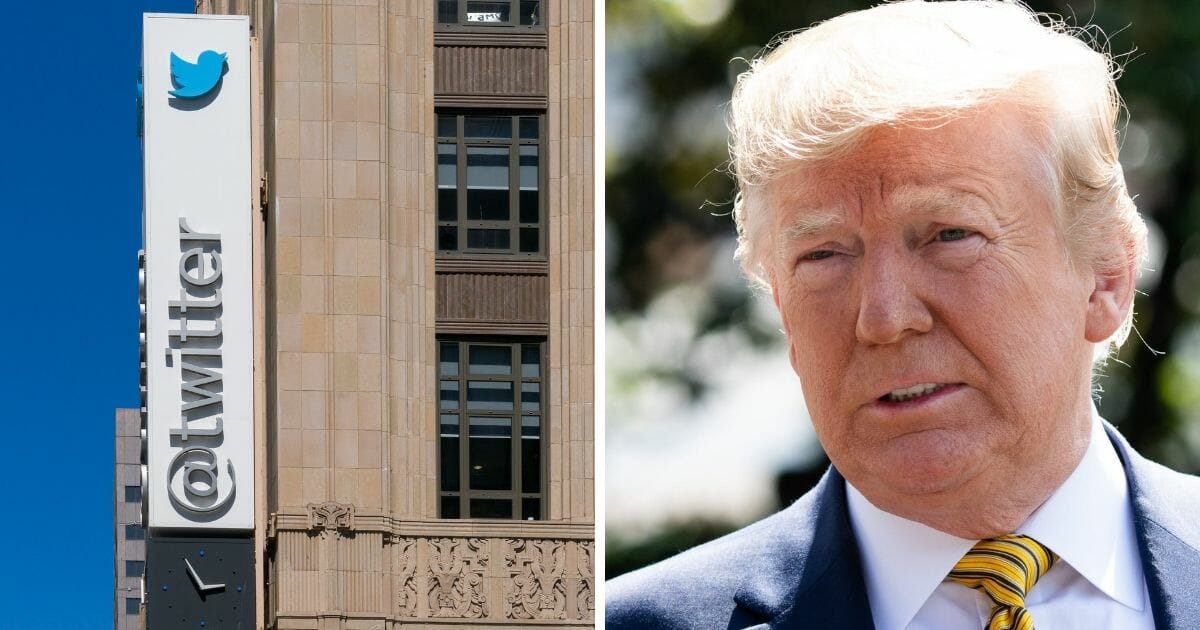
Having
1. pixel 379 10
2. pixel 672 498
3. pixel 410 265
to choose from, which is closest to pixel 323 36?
pixel 379 10

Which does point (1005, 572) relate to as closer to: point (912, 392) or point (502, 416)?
point (912, 392)

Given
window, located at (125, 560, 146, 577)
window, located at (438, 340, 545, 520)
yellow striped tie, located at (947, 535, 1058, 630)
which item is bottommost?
window, located at (125, 560, 146, 577)

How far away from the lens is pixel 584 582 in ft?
86.4

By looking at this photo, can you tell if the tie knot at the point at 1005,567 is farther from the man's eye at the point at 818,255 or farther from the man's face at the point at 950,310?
the man's eye at the point at 818,255

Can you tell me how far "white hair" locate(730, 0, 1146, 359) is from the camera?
593 cm

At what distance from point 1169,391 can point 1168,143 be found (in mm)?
882

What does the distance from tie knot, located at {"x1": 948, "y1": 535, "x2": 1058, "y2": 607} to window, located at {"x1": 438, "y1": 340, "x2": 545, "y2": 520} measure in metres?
20.9

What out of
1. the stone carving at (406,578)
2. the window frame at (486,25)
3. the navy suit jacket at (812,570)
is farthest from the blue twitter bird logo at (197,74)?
the navy suit jacket at (812,570)

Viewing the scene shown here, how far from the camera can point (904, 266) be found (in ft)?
19.9

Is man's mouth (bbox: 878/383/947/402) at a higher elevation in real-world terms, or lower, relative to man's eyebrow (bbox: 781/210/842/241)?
lower

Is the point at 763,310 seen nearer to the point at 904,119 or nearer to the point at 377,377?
the point at 904,119

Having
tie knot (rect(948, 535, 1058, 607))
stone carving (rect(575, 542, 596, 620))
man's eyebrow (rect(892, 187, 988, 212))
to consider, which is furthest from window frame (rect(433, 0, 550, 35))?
tie knot (rect(948, 535, 1058, 607))

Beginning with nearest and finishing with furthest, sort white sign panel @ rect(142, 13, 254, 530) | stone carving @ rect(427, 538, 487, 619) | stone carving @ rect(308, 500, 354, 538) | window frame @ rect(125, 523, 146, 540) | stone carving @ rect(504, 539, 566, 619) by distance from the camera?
1. stone carving @ rect(308, 500, 354, 538)
2. stone carving @ rect(427, 538, 487, 619)
3. stone carving @ rect(504, 539, 566, 619)
4. white sign panel @ rect(142, 13, 254, 530)
5. window frame @ rect(125, 523, 146, 540)

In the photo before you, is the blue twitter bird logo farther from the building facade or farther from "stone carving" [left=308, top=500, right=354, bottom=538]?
the building facade
